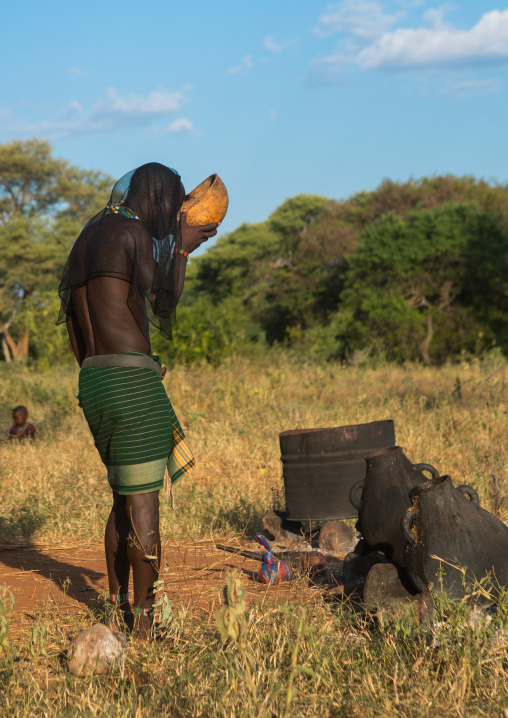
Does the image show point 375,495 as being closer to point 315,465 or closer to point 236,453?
point 315,465

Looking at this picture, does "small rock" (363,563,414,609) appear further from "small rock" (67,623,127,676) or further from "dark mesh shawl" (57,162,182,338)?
"dark mesh shawl" (57,162,182,338)

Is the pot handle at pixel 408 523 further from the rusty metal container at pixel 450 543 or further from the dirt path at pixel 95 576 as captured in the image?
the dirt path at pixel 95 576

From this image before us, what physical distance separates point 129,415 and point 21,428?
5.76m

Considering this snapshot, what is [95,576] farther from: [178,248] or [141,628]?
[178,248]

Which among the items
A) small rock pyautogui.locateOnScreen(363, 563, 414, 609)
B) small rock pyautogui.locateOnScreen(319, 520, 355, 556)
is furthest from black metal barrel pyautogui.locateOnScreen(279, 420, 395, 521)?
small rock pyautogui.locateOnScreen(363, 563, 414, 609)

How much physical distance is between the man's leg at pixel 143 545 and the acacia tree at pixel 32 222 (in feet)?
84.4

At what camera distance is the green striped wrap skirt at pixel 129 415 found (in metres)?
2.92

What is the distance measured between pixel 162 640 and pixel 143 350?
1.16 metres

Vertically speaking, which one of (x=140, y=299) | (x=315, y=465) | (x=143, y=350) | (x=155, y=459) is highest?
(x=140, y=299)

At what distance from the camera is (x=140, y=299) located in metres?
3.02

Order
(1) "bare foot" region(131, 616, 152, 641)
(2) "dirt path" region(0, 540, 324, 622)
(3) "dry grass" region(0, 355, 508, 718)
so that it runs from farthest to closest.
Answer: (2) "dirt path" region(0, 540, 324, 622), (1) "bare foot" region(131, 616, 152, 641), (3) "dry grass" region(0, 355, 508, 718)

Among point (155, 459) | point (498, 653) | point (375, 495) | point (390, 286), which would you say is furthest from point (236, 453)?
point (390, 286)

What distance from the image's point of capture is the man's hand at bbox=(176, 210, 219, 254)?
3115 millimetres

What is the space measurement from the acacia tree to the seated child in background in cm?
2006
